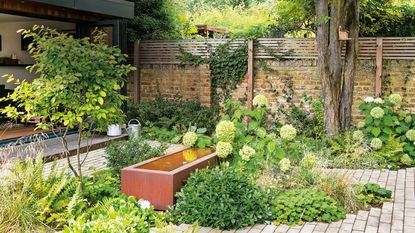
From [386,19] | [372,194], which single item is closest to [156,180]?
[372,194]

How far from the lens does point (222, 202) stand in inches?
197

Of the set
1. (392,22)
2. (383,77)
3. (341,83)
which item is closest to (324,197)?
(341,83)

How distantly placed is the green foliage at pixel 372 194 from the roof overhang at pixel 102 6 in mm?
5798

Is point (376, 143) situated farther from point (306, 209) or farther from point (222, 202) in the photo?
point (222, 202)

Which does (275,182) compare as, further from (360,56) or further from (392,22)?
(392,22)

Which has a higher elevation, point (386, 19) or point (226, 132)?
point (386, 19)

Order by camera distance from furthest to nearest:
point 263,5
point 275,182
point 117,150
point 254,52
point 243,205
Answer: point 263,5 → point 254,52 → point 117,150 → point 275,182 → point 243,205

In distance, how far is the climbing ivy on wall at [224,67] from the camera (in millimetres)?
11508

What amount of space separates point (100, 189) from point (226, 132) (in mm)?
1900

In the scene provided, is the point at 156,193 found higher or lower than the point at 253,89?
lower

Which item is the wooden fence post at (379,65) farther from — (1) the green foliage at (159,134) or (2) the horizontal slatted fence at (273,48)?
(1) the green foliage at (159,134)

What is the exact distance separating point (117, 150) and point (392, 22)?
7.72 meters

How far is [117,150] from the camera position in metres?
6.56

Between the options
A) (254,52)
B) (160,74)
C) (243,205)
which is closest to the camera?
(243,205)
